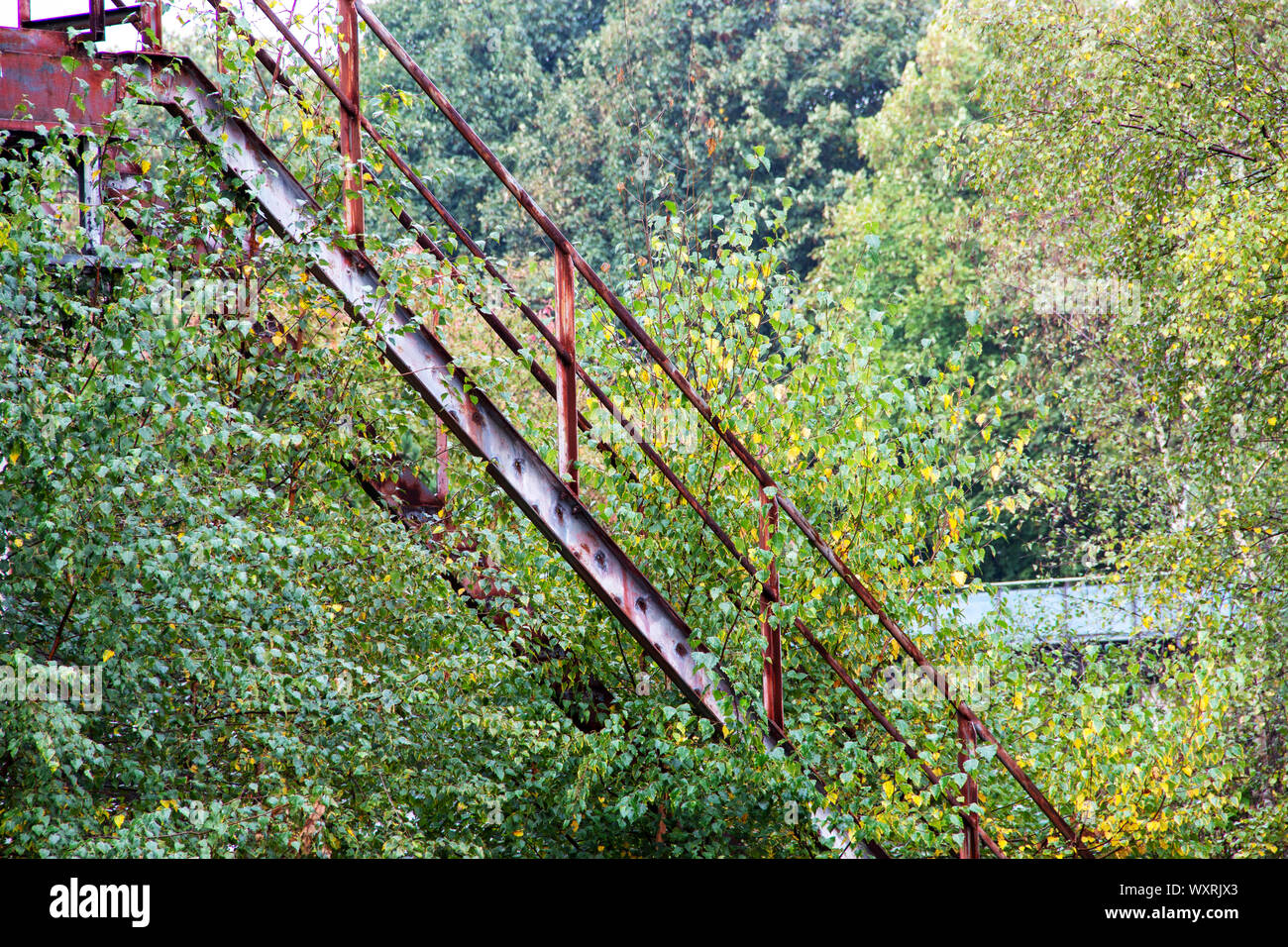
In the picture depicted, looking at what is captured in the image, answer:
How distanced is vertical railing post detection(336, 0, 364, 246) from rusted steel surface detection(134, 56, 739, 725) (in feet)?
0.60

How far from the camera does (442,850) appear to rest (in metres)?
6.29

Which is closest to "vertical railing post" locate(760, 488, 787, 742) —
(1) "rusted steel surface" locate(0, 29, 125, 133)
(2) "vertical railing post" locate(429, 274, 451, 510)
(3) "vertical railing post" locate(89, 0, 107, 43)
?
(2) "vertical railing post" locate(429, 274, 451, 510)

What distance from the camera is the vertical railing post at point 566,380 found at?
6.30 meters

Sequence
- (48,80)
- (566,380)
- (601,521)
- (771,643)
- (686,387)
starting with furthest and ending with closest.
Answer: (601,521) < (771,643) < (566,380) < (686,387) < (48,80)

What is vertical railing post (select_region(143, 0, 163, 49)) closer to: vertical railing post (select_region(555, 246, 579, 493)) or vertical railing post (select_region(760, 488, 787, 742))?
vertical railing post (select_region(555, 246, 579, 493))

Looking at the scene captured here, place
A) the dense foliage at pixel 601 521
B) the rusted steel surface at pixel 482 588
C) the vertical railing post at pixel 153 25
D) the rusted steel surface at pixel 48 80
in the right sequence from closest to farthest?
the dense foliage at pixel 601 521 < the rusted steel surface at pixel 48 80 < the vertical railing post at pixel 153 25 < the rusted steel surface at pixel 482 588

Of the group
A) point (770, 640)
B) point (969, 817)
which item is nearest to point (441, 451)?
point (770, 640)

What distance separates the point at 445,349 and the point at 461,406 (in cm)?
30

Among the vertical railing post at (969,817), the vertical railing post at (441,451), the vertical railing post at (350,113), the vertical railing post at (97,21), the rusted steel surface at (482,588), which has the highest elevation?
the vertical railing post at (97,21)

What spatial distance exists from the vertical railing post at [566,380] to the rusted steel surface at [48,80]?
7.29ft

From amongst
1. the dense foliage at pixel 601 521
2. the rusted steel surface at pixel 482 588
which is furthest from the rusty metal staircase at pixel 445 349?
the rusted steel surface at pixel 482 588

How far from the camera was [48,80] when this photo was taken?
6.11m

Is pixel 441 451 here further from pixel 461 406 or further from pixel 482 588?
pixel 461 406

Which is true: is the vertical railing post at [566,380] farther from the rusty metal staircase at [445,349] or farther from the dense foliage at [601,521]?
the dense foliage at [601,521]
